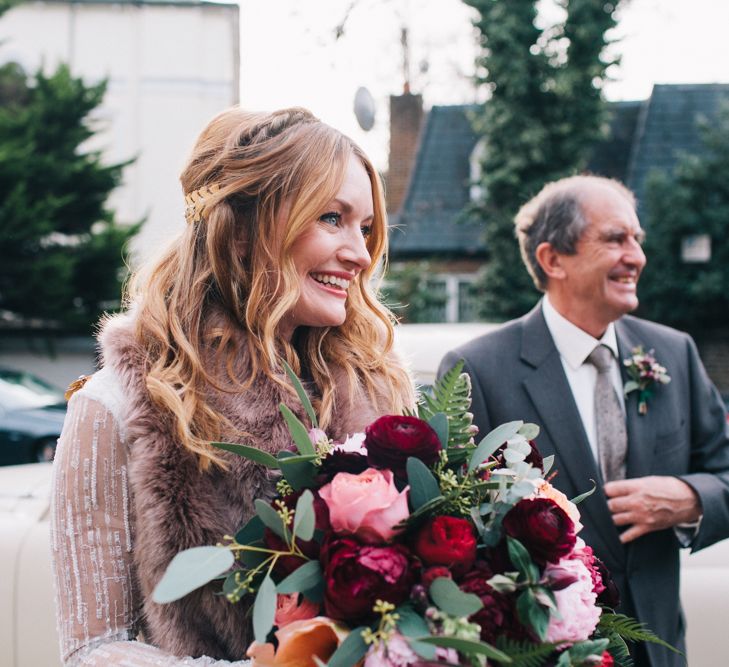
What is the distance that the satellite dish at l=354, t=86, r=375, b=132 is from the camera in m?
5.84

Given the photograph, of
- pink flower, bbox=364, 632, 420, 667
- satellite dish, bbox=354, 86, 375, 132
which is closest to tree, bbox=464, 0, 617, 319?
satellite dish, bbox=354, 86, 375, 132

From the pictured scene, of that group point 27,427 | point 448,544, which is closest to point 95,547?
point 448,544

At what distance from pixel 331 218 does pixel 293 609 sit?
92 centimetres

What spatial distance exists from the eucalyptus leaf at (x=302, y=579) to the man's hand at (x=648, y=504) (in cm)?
168

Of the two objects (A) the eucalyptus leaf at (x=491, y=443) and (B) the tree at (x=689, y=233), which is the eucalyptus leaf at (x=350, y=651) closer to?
(A) the eucalyptus leaf at (x=491, y=443)

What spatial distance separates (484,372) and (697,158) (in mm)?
13683

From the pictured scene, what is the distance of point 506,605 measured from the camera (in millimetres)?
1263

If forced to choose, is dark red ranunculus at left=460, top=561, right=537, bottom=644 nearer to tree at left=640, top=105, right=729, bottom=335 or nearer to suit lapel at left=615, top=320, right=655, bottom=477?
suit lapel at left=615, top=320, right=655, bottom=477

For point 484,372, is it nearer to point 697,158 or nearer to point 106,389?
point 106,389

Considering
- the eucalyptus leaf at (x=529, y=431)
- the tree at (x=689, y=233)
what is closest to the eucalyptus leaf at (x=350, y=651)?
the eucalyptus leaf at (x=529, y=431)

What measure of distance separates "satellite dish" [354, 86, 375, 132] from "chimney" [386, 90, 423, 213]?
53.7ft

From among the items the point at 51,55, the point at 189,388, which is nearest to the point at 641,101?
the point at 51,55

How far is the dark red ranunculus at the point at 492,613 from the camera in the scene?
4.05ft

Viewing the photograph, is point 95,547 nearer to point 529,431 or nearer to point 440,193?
point 529,431
